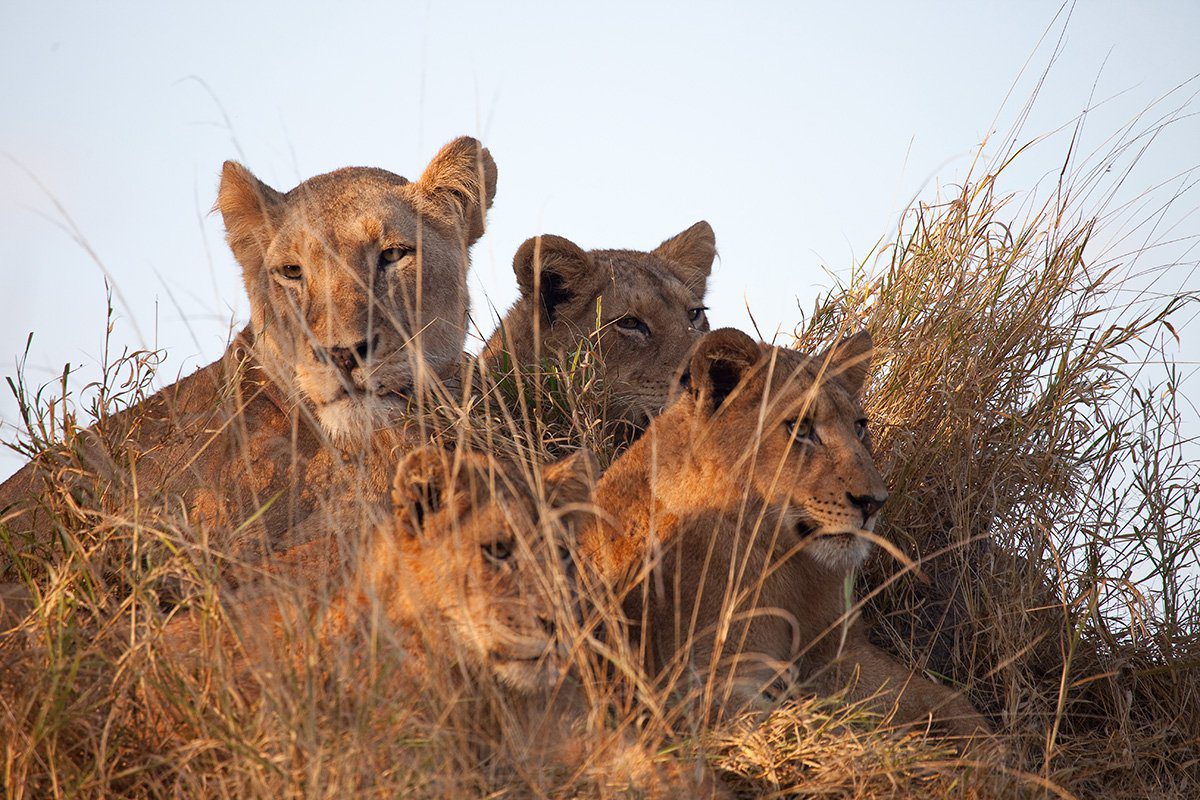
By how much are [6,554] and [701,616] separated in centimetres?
258

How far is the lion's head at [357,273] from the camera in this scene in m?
5.02

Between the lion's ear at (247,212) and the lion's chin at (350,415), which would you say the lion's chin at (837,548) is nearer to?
the lion's chin at (350,415)

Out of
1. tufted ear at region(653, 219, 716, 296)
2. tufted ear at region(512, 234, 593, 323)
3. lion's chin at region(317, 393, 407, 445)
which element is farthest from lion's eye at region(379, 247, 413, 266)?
tufted ear at region(653, 219, 716, 296)

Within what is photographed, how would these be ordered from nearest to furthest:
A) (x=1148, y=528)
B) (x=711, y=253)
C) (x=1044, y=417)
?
(x=1148, y=528)
(x=1044, y=417)
(x=711, y=253)

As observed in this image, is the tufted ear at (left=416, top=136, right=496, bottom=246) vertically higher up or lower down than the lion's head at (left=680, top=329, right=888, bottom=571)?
higher up

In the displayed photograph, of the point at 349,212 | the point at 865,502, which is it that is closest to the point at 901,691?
the point at 865,502

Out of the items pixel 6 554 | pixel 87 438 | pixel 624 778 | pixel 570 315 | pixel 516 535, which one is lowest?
pixel 624 778

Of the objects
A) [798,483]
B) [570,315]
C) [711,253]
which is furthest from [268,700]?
[711,253]

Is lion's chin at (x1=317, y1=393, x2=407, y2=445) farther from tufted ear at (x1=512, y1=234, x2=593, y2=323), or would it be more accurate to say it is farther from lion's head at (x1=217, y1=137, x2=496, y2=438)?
tufted ear at (x1=512, y1=234, x2=593, y2=323)

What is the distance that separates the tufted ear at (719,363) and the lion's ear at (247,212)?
1.99 metres

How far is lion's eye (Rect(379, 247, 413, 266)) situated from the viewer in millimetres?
5432

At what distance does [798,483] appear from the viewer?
175 inches

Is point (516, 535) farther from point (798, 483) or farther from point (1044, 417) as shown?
point (1044, 417)

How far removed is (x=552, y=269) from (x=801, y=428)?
7.86 feet
